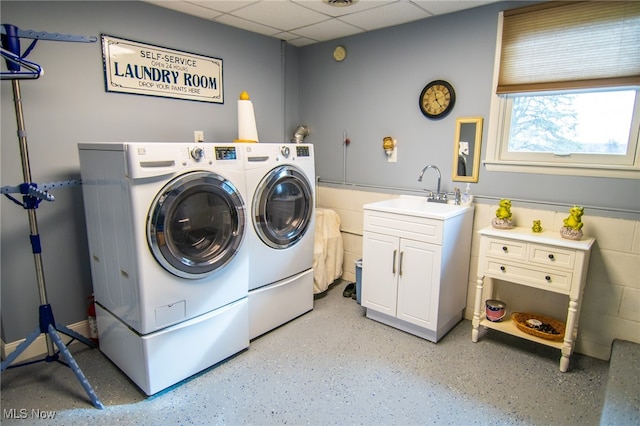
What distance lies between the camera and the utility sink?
2.37 m

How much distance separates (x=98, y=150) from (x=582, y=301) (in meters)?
3.05

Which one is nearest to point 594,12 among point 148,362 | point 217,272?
point 217,272

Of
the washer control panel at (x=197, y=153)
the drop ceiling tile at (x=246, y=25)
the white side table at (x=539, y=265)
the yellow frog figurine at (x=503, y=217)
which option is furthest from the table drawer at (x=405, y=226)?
the drop ceiling tile at (x=246, y=25)

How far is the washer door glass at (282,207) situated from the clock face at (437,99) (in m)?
1.15

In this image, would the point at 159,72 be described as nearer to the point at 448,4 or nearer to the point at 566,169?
the point at 448,4

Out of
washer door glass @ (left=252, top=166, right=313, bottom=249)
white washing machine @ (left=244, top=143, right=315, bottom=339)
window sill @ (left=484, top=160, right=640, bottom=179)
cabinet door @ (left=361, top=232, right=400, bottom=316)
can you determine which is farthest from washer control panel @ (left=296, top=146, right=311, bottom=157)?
window sill @ (left=484, top=160, right=640, bottom=179)

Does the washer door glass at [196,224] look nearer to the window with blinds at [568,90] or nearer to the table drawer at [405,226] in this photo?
the table drawer at [405,226]

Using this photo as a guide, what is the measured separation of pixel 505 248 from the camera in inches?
90.0

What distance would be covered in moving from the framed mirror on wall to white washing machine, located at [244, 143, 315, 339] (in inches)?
44.1

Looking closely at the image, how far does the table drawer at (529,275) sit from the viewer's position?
2.11m

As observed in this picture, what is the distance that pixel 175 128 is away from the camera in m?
2.78

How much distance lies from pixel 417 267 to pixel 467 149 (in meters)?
0.99

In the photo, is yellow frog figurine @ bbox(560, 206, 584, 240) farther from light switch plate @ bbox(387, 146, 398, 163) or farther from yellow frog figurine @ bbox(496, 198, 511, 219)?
light switch plate @ bbox(387, 146, 398, 163)

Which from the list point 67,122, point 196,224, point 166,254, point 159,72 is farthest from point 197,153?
point 159,72
